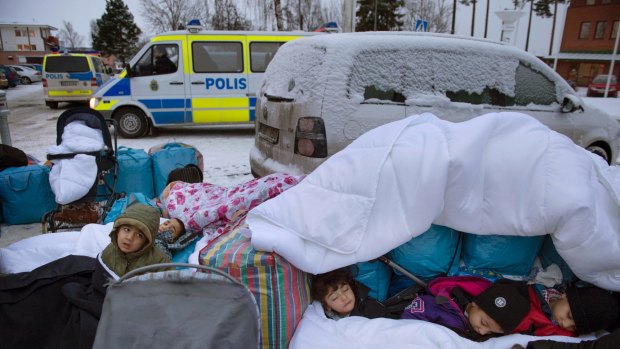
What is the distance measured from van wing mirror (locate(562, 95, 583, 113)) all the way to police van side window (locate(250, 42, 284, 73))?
602 centimetres

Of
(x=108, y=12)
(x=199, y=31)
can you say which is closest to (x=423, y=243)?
Result: (x=199, y=31)

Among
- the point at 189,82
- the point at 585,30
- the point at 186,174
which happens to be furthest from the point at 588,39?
the point at 186,174

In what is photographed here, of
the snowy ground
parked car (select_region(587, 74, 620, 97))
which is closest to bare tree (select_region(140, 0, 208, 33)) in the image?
the snowy ground

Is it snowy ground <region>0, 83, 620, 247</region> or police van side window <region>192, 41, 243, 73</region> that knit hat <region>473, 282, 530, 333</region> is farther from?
police van side window <region>192, 41, 243, 73</region>

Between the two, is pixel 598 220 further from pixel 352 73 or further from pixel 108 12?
pixel 108 12

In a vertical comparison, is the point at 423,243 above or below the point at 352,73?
below

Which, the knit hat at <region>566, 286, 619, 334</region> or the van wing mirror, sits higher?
the van wing mirror

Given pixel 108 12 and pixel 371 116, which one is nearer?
pixel 371 116

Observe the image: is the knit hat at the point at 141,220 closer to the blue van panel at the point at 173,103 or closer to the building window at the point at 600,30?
the blue van panel at the point at 173,103

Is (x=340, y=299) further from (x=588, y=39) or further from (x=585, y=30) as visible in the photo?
(x=585, y=30)

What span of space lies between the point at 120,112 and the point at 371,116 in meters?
6.89

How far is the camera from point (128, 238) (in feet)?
7.51

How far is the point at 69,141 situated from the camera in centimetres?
393

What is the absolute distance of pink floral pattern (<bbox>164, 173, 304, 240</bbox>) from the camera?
10.0 feet
